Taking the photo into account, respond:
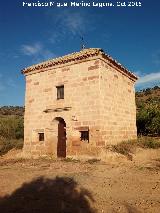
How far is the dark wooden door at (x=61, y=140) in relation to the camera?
13.1 meters

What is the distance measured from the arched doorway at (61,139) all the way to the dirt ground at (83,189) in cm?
261

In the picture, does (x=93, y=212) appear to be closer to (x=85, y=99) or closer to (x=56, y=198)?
(x=56, y=198)

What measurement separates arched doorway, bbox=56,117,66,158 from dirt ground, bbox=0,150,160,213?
2606 mm

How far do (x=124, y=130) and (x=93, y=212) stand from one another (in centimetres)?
922

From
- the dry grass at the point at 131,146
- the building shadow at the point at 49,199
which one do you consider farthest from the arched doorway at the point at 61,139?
the building shadow at the point at 49,199

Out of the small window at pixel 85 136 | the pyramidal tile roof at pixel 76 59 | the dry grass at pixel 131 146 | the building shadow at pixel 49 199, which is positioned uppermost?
the pyramidal tile roof at pixel 76 59

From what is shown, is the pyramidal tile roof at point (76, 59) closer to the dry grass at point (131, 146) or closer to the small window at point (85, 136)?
the small window at point (85, 136)

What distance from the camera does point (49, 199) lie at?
596 centimetres

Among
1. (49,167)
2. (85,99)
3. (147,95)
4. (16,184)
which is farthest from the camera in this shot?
(147,95)

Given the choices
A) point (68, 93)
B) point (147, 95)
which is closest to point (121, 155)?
point (68, 93)

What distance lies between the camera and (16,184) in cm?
750

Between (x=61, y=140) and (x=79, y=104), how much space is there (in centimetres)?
233

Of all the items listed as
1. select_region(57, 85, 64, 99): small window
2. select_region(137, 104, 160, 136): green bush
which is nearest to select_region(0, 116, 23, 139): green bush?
select_region(57, 85, 64, 99): small window

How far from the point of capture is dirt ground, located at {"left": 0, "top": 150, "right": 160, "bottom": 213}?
544 cm
